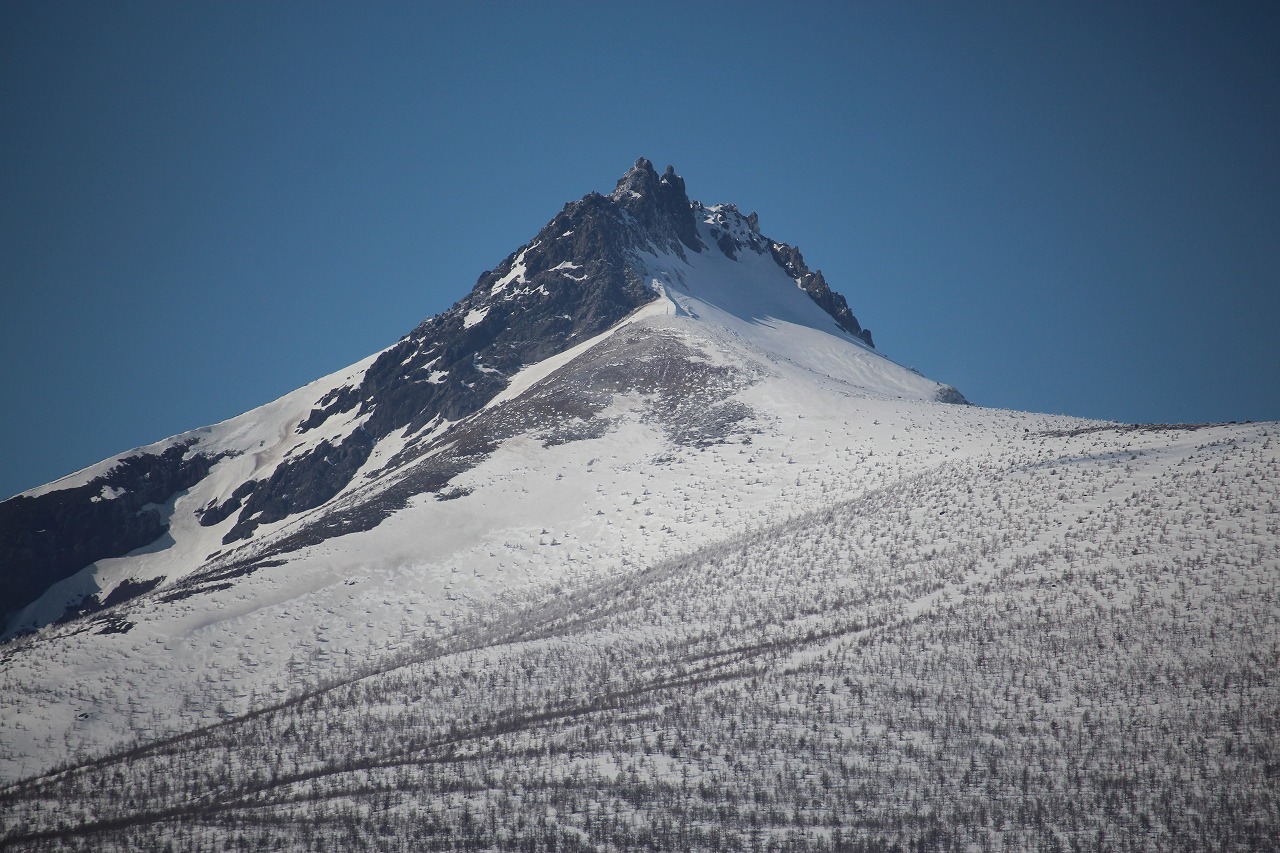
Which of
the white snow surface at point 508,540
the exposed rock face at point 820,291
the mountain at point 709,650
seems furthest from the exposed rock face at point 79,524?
the exposed rock face at point 820,291

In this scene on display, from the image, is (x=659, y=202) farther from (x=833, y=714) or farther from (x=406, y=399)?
(x=833, y=714)

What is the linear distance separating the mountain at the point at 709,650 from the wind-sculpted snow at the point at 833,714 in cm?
16

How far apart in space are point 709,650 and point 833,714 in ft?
30.6

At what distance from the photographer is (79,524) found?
113562 millimetres

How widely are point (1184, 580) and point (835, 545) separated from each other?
58.7 feet

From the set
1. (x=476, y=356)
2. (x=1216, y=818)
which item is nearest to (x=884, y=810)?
(x=1216, y=818)

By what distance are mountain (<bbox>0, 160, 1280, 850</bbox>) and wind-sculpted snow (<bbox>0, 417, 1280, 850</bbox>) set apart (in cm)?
16

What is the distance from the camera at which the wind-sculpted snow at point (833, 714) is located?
33031 mm

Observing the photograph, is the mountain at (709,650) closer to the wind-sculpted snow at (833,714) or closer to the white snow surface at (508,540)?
the wind-sculpted snow at (833,714)

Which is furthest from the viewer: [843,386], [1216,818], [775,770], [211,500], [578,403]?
[211,500]

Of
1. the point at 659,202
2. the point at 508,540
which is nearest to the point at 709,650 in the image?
the point at 508,540

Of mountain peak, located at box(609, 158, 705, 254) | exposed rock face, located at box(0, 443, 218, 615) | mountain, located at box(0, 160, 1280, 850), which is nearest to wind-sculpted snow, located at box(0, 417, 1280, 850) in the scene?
mountain, located at box(0, 160, 1280, 850)

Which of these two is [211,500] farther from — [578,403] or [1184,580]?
[1184,580]

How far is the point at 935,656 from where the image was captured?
136 ft
